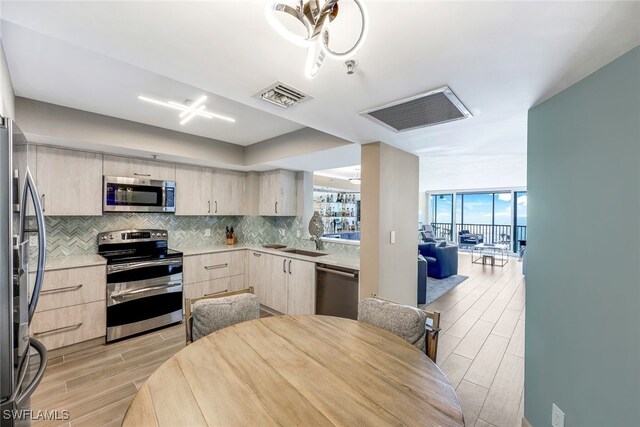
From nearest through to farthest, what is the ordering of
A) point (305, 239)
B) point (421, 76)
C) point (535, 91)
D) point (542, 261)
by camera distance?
point (421, 76), point (535, 91), point (542, 261), point (305, 239)

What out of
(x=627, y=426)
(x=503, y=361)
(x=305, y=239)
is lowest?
(x=503, y=361)

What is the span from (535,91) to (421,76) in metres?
0.76

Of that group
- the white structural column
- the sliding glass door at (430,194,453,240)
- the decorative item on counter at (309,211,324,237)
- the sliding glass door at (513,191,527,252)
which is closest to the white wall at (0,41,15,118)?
the white structural column

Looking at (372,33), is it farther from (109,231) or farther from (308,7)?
(109,231)

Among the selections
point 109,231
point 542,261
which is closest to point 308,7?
point 542,261

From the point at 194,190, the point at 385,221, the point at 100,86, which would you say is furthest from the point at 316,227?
the point at 100,86

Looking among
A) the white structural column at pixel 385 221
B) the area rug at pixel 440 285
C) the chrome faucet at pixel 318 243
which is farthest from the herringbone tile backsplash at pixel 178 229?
the area rug at pixel 440 285

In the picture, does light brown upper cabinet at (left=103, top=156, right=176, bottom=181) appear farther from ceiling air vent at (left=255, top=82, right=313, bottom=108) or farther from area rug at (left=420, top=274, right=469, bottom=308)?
area rug at (left=420, top=274, right=469, bottom=308)

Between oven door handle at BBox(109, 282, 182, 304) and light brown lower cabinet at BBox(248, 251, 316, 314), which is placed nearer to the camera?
oven door handle at BBox(109, 282, 182, 304)

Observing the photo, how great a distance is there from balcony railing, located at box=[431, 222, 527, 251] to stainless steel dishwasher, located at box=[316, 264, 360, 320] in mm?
9104

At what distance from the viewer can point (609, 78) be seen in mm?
1242

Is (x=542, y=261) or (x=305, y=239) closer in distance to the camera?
(x=542, y=261)

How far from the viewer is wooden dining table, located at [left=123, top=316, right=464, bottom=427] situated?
35.8 inches

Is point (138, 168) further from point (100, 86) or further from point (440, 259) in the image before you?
point (440, 259)
